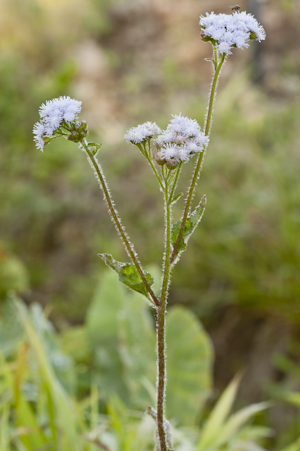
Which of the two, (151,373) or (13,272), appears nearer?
(151,373)

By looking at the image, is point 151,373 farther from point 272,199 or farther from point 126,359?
point 272,199

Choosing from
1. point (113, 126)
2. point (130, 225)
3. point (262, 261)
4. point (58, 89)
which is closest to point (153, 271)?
point (262, 261)

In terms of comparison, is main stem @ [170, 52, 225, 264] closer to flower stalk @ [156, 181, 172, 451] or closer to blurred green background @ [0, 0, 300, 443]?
flower stalk @ [156, 181, 172, 451]

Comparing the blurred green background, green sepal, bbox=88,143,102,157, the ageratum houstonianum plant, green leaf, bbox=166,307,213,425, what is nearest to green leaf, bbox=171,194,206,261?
the ageratum houstonianum plant

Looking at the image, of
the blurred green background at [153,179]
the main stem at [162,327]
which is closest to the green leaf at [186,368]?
the blurred green background at [153,179]

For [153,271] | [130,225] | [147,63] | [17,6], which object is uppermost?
[17,6]

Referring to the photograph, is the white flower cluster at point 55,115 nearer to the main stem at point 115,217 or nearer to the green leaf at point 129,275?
the main stem at point 115,217

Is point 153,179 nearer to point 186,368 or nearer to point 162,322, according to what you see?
point 186,368
